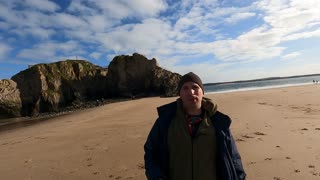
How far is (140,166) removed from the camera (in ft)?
24.2

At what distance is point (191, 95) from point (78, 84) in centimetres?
4999

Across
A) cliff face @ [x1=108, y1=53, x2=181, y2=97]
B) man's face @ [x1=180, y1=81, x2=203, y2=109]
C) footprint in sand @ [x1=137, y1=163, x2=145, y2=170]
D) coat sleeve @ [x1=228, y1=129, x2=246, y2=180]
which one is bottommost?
footprint in sand @ [x1=137, y1=163, x2=145, y2=170]

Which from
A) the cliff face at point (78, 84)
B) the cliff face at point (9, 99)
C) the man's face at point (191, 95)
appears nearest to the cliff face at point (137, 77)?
the cliff face at point (78, 84)

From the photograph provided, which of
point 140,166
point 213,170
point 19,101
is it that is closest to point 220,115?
point 213,170

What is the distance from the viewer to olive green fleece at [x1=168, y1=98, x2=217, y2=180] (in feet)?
9.76

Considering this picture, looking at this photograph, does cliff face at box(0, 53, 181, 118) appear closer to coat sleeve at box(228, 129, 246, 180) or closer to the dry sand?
the dry sand

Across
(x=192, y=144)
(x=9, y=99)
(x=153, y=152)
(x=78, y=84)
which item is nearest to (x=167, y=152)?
(x=153, y=152)

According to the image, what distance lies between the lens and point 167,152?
10.1ft

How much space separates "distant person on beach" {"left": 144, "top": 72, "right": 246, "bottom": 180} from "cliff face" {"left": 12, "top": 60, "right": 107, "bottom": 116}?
39717 mm

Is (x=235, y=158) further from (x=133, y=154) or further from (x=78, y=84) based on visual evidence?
(x=78, y=84)

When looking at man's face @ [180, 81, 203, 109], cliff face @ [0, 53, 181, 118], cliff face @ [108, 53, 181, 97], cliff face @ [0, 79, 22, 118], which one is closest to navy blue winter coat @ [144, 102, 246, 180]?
man's face @ [180, 81, 203, 109]

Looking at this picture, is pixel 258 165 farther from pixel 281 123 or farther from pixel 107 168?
pixel 281 123

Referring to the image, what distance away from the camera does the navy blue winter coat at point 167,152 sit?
302 centimetres

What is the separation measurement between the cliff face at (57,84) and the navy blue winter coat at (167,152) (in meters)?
39.7
